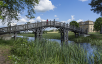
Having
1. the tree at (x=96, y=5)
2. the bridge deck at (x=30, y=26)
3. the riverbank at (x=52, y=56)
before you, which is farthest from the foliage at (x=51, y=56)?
the tree at (x=96, y=5)

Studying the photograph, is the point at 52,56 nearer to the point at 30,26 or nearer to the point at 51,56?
the point at 51,56

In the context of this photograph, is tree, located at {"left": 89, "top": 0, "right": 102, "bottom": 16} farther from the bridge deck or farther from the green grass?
the green grass

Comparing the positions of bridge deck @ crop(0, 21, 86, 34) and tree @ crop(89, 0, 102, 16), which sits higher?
tree @ crop(89, 0, 102, 16)

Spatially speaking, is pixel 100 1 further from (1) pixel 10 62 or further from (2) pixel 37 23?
(1) pixel 10 62

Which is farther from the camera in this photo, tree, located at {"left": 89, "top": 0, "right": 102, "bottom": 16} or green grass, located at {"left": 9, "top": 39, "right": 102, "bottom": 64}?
tree, located at {"left": 89, "top": 0, "right": 102, "bottom": 16}

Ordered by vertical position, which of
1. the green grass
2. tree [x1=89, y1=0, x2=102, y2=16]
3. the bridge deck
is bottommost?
the green grass

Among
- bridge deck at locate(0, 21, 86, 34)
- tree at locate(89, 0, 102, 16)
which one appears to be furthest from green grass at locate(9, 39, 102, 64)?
tree at locate(89, 0, 102, 16)

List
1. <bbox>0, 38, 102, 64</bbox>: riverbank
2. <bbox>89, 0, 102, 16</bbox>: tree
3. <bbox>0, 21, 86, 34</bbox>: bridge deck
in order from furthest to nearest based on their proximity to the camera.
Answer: <bbox>89, 0, 102, 16</bbox>: tree
<bbox>0, 21, 86, 34</bbox>: bridge deck
<bbox>0, 38, 102, 64</bbox>: riverbank

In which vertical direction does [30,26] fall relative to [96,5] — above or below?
below

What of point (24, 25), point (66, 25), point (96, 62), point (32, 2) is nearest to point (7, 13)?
point (24, 25)

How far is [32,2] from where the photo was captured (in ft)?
52.1

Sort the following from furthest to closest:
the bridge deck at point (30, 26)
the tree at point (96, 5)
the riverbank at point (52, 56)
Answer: the tree at point (96, 5), the bridge deck at point (30, 26), the riverbank at point (52, 56)

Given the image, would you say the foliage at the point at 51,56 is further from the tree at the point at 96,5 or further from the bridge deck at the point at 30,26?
the tree at the point at 96,5

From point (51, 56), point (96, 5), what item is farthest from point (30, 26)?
point (96, 5)
